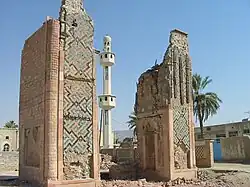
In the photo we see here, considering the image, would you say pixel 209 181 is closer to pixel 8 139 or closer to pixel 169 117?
pixel 169 117

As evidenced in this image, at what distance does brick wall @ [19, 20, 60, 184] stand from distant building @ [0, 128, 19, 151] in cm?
2961

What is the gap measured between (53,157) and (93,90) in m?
3.10

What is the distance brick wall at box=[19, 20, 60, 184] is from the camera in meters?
10.8

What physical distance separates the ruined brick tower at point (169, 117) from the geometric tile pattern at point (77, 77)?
15.3 ft

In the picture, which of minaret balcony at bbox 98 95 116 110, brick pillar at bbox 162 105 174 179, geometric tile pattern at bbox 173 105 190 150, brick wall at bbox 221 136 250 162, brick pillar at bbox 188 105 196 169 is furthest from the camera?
minaret balcony at bbox 98 95 116 110

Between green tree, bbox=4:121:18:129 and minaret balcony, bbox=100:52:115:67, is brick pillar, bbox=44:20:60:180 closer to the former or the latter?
minaret balcony, bbox=100:52:115:67

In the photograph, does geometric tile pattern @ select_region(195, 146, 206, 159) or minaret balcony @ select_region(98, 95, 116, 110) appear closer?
geometric tile pattern @ select_region(195, 146, 206, 159)

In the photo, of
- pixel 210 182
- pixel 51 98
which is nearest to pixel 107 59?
pixel 210 182

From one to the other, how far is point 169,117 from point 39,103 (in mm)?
6455

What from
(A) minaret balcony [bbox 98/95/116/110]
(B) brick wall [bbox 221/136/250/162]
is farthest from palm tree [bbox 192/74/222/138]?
(A) minaret balcony [bbox 98/95/116/110]

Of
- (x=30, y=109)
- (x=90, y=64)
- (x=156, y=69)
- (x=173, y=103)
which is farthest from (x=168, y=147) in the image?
(x=30, y=109)

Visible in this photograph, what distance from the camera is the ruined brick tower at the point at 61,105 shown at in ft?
35.5

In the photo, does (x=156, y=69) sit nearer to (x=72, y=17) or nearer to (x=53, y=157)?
(x=72, y=17)

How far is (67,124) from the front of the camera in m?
11.3
